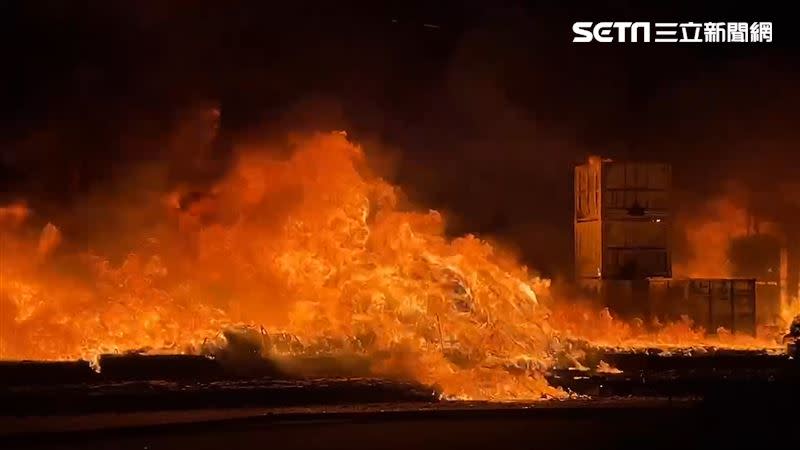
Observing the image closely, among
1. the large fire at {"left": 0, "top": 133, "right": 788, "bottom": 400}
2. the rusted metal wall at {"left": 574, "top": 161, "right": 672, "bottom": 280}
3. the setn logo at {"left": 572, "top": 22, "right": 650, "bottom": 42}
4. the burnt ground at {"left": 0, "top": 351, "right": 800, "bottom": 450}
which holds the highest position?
the setn logo at {"left": 572, "top": 22, "right": 650, "bottom": 42}

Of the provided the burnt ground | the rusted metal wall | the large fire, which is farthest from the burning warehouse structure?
the burnt ground

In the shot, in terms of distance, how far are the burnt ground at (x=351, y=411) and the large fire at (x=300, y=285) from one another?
115 cm

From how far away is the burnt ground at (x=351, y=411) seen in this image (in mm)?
14016

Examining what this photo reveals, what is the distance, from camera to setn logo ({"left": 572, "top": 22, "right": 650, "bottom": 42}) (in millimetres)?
33094

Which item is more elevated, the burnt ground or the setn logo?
the setn logo

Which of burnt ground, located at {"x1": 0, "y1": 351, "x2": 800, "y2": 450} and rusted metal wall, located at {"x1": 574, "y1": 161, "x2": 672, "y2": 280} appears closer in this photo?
burnt ground, located at {"x1": 0, "y1": 351, "x2": 800, "y2": 450}

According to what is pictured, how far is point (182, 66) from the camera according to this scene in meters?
29.7

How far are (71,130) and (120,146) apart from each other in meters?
1.30

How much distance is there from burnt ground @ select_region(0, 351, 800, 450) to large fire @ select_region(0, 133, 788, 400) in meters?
1.15

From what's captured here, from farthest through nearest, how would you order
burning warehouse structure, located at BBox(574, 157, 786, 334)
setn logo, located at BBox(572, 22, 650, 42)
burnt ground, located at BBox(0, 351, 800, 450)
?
setn logo, located at BBox(572, 22, 650, 42), burning warehouse structure, located at BBox(574, 157, 786, 334), burnt ground, located at BBox(0, 351, 800, 450)

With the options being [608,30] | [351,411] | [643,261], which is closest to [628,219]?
[643,261]

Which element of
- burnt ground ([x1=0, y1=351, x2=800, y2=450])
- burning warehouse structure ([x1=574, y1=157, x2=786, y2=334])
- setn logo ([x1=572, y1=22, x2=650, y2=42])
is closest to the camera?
burnt ground ([x1=0, y1=351, x2=800, y2=450])

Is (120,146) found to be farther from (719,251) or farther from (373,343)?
(719,251)

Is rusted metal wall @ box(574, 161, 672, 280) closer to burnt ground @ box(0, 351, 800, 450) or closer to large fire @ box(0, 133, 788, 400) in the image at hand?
large fire @ box(0, 133, 788, 400)
